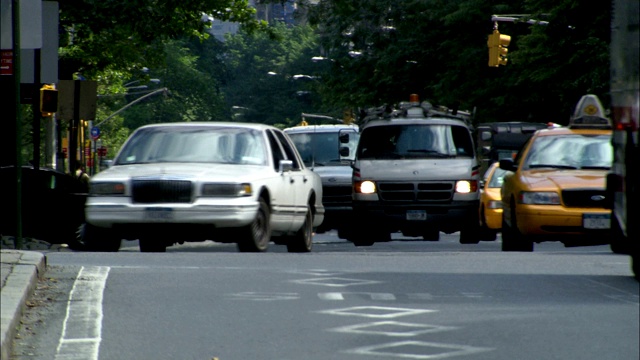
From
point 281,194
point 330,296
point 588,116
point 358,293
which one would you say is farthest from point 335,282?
point 588,116

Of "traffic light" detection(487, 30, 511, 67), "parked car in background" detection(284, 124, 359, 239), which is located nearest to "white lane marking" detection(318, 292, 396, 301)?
"parked car in background" detection(284, 124, 359, 239)

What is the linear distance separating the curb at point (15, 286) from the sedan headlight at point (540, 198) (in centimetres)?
695

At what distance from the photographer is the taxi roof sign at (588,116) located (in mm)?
17812

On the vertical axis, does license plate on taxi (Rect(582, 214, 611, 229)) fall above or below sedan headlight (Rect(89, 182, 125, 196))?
below

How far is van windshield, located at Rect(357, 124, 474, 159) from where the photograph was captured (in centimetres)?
2297

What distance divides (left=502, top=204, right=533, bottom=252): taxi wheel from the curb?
296 inches

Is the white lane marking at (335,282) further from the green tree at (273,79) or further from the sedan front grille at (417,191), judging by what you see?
the green tree at (273,79)

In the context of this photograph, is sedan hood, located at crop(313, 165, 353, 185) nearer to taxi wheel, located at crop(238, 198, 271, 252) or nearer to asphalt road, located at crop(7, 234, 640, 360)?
taxi wheel, located at crop(238, 198, 271, 252)

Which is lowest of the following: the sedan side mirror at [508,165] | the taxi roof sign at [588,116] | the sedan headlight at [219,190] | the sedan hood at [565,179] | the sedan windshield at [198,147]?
the sedan headlight at [219,190]

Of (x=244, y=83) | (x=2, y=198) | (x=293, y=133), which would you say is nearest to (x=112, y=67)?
(x=293, y=133)

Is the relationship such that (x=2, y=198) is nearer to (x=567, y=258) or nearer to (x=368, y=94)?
(x=567, y=258)

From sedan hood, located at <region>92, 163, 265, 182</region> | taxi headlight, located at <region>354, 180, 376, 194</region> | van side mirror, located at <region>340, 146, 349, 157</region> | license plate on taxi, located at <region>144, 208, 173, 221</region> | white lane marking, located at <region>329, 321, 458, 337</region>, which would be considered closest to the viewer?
white lane marking, located at <region>329, 321, 458, 337</region>

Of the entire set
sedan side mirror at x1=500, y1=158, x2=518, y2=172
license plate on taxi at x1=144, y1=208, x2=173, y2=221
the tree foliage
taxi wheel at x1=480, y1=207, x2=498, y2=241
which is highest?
the tree foliage

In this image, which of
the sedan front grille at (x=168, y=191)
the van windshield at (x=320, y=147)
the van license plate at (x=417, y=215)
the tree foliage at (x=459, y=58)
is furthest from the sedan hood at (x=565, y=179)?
the tree foliage at (x=459, y=58)
